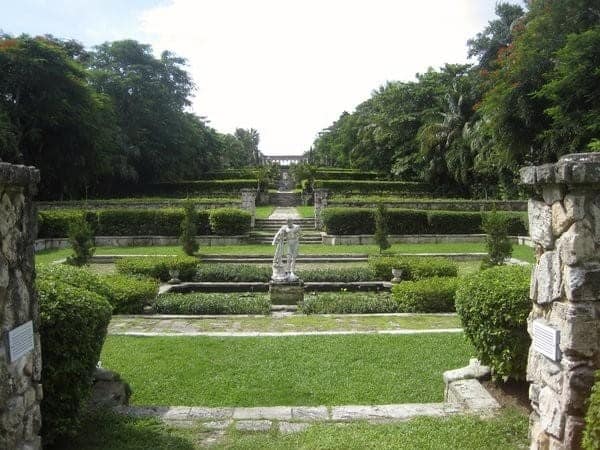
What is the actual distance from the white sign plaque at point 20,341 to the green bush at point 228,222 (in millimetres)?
18069

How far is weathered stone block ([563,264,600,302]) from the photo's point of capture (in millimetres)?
3439

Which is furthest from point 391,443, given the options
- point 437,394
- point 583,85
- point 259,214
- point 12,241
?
point 259,214

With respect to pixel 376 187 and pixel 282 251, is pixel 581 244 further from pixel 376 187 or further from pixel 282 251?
pixel 376 187

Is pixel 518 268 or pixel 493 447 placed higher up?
pixel 518 268

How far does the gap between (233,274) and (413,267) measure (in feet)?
15.6

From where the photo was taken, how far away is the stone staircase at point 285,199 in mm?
Answer: 36719

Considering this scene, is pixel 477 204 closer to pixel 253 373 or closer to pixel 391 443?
pixel 253 373

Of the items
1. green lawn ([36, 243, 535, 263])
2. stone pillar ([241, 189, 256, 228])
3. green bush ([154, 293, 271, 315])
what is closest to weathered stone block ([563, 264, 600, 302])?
green bush ([154, 293, 271, 315])

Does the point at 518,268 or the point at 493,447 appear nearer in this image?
the point at 493,447

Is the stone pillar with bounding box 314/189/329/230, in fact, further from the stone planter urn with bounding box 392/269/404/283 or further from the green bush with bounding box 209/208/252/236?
the stone planter urn with bounding box 392/269/404/283

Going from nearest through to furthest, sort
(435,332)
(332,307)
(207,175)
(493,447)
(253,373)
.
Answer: (493,447)
(253,373)
(435,332)
(332,307)
(207,175)

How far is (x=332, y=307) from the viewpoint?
10.7 metres

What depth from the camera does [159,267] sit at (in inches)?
545

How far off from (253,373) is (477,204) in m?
20.4
